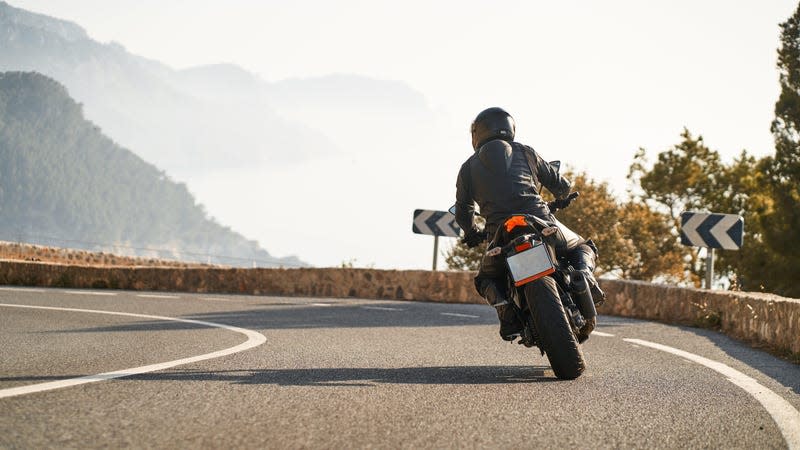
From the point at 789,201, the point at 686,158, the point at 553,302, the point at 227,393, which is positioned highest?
the point at 686,158

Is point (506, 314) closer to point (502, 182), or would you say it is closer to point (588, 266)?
point (588, 266)

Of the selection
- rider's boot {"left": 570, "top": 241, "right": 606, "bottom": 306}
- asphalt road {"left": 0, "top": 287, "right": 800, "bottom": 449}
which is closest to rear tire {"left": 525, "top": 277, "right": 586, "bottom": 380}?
asphalt road {"left": 0, "top": 287, "right": 800, "bottom": 449}

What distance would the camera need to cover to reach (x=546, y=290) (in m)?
5.96

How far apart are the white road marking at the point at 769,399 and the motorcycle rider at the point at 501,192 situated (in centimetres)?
118

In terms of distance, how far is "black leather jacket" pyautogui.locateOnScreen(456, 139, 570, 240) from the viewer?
6504 mm

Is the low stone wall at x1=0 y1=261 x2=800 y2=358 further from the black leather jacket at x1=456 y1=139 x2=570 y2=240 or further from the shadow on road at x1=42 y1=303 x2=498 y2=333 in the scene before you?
the black leather jacket at x1=456 y1=139 x2=570 y2=240

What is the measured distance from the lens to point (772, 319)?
31.8ft

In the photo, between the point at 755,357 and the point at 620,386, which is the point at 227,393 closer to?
the point at 620,386

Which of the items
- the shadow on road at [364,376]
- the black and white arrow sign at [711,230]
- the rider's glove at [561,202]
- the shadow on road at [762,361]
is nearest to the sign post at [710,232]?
the black and white arrow sign at [711,230]

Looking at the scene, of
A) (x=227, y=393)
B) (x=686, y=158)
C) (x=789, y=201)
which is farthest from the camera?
(x=686, y=158)

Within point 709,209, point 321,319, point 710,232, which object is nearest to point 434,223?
point 710,232

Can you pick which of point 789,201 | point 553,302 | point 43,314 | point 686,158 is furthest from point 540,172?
point 686,158

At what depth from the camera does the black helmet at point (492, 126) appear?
6.83 m

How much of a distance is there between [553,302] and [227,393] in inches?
85.0
